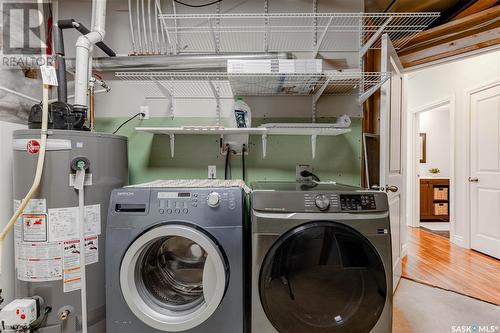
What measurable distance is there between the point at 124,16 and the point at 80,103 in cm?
106

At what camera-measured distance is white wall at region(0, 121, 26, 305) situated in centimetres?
144

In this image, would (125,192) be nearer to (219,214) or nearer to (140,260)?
(140,260)

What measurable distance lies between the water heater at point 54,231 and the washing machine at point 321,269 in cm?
100

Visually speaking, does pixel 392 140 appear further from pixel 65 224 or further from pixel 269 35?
pixel 65 224

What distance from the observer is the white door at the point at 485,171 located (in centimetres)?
285

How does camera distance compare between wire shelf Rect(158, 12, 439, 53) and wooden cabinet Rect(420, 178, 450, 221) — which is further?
wooden cabinet Rect(420, 178, 450, 221)

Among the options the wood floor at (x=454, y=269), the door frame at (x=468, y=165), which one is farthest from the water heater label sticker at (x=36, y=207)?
the door frame at (x=468, y=165)

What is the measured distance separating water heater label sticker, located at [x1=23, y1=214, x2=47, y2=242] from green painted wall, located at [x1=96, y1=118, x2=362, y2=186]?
799mm

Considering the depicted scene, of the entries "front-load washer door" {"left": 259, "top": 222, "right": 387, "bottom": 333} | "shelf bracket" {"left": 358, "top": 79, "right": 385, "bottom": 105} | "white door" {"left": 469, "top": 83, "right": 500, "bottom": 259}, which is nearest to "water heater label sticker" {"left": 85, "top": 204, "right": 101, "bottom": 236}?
"front-load washer door" {"left": 259, "top": 222, "right": 387, "bottom": 333}

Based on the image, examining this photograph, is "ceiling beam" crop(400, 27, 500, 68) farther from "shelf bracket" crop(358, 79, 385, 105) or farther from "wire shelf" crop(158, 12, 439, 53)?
"shelf bracket" crop(358, 79, 385, 105)

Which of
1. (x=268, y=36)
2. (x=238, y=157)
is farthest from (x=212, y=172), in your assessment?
(x=268, y=36)

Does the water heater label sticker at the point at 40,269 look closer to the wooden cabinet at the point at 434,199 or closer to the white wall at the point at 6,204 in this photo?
the white wall at the point at 6,204

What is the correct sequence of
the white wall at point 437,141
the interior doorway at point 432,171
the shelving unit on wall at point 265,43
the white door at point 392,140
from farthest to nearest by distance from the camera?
the white wall at point 437,141
the interior doorway at point 432,171
the shelving unit on wall at point 265,43
the white door at point 392,140

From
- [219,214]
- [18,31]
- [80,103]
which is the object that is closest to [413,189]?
[219,214]
